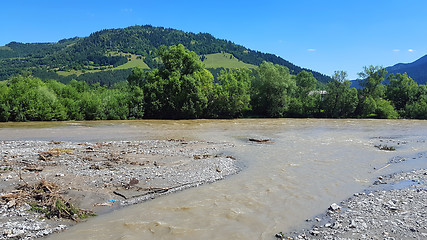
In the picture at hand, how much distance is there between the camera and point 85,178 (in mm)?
12906

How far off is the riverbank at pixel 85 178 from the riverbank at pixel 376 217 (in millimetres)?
6301

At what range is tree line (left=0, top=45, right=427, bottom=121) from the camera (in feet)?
158

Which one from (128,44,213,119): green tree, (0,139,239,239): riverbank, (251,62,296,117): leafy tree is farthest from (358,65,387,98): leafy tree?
(0,139,239,239): riverbank

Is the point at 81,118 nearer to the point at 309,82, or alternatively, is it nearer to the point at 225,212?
the point at 225,212

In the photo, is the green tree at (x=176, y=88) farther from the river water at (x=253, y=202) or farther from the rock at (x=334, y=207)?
the rock at (x=334, y=207)

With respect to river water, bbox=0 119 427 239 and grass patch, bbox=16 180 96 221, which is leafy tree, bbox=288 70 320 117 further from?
grass patch, bbox=16 180 96 221

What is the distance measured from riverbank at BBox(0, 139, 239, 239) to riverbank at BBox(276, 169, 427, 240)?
630 centimetres

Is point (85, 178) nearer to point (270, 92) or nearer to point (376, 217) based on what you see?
point (376, 217)

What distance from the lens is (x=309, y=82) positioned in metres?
90.3

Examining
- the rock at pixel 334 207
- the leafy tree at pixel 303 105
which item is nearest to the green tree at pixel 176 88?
the leafy tree at pixel 303 105

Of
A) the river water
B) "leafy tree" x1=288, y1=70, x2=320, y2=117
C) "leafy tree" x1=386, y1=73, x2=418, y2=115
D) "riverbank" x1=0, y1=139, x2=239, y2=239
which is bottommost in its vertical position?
the river water

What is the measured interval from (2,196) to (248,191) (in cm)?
985

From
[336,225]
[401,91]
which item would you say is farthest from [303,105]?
[336,225]

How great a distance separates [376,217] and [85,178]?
492 inches
